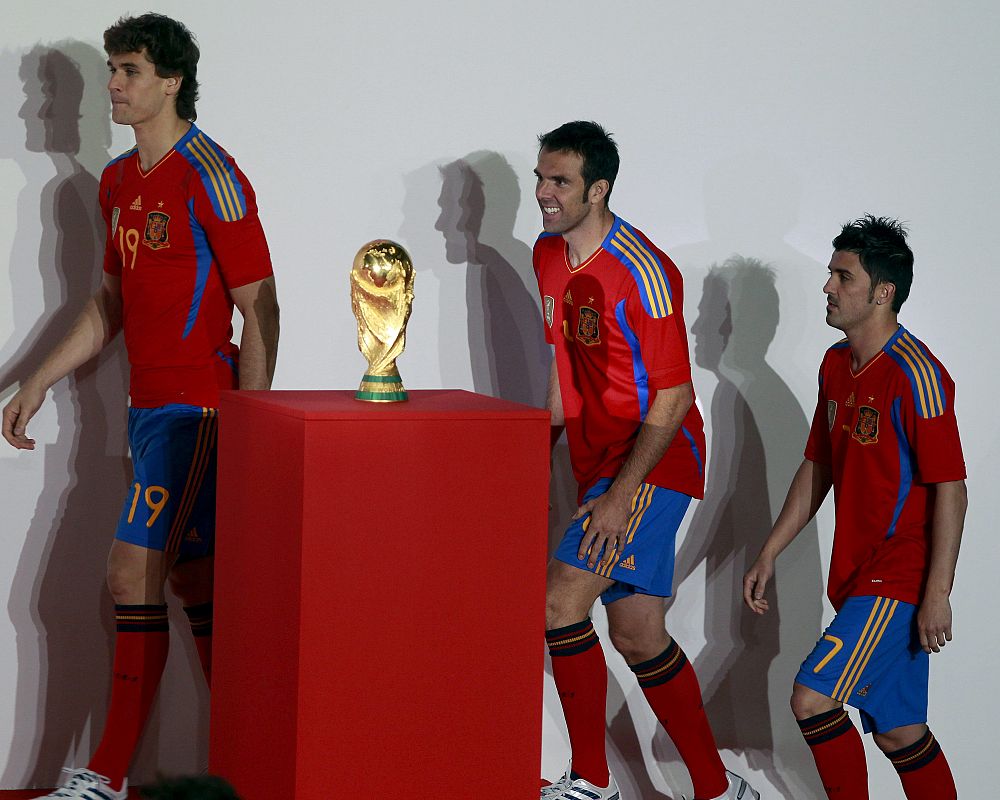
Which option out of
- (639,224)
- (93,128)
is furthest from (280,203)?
(639,224)

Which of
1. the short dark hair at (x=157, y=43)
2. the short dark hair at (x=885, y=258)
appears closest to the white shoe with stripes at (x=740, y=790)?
the short dark hair at (x=885, y=258)

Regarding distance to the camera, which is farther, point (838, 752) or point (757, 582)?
point (757, 582)

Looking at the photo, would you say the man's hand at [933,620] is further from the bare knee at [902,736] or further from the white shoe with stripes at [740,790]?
the white shoe with stripes at [740,790]

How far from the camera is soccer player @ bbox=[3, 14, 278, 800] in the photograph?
2906 millimetres

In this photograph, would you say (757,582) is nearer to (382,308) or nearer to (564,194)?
(564,194)

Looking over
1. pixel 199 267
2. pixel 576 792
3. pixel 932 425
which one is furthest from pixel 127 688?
pixel 932 425

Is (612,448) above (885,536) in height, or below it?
above

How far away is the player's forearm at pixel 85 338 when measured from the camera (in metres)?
3.06

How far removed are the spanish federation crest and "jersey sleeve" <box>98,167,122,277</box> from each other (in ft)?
5.64

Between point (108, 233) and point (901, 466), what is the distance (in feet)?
6.15

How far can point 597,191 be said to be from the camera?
306 cm

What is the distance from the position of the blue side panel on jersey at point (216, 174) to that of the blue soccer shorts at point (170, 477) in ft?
1.46

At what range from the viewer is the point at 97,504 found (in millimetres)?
3398

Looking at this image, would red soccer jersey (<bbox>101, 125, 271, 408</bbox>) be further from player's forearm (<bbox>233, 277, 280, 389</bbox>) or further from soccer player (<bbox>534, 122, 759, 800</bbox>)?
soccer player (<bbox>534, 122, 759, 800</bbox>)
